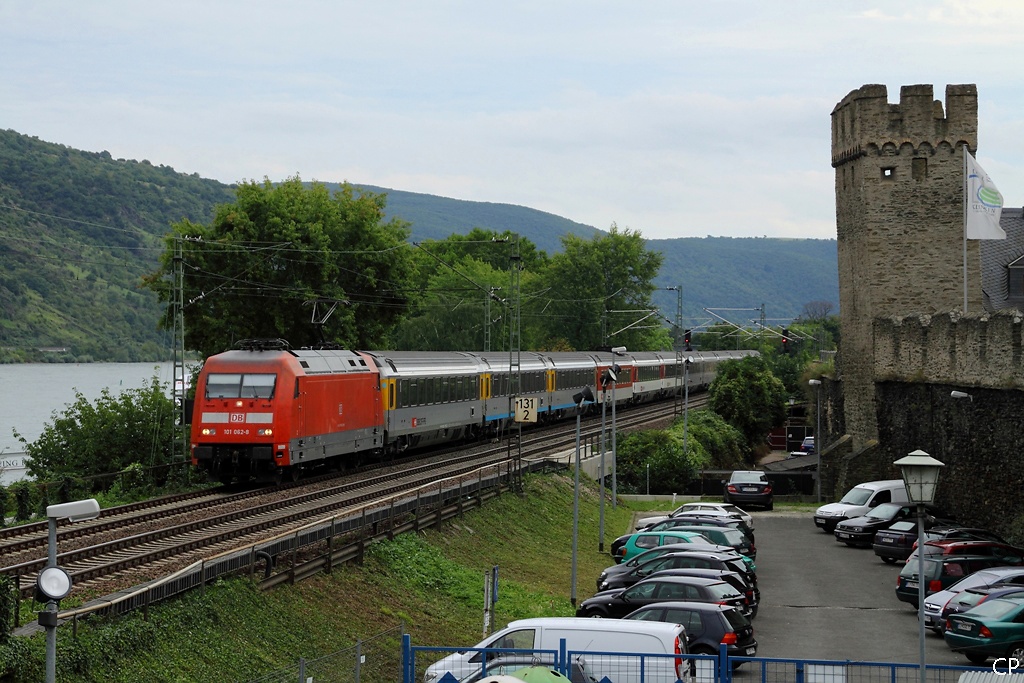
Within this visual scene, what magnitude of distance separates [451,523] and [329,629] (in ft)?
32.8

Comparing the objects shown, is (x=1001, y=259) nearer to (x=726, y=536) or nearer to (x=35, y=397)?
(x=726, y=536)

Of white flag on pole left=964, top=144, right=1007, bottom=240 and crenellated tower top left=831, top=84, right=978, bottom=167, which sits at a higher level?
crenellated tower top left=831, top=84, right=978, bottom=167

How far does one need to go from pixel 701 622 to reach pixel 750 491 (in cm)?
2571

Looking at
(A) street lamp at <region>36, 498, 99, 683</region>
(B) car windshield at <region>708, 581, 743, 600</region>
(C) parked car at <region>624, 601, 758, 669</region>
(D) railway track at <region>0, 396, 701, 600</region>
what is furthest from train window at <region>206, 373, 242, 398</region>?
(A) street lamp at <region>36, 498, 99, 683</region>

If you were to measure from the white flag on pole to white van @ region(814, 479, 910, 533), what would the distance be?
863cm

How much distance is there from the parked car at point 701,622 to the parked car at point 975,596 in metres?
4.70

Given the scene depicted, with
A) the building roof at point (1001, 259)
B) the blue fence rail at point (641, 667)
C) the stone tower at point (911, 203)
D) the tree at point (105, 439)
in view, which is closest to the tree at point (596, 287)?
the building roof at point (1001, 259)

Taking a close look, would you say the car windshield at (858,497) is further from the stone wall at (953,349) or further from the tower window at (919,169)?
the tower window at (919,169)

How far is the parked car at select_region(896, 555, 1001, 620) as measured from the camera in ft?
81.6

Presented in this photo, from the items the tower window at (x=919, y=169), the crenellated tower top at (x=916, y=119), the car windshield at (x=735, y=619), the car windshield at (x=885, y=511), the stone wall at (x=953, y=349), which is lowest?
the car windshield at (x=885, y=511)

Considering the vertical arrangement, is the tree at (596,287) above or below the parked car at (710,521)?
above

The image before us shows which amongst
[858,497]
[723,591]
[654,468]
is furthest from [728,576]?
[654,468]

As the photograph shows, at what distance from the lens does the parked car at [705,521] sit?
30016mm

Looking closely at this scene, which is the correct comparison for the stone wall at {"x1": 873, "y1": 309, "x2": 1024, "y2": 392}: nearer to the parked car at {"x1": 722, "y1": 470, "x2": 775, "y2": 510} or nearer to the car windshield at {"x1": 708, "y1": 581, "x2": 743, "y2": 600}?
the parked car at {"x1": 722, "y1": 470, "x2": 775, "y2": 510}
